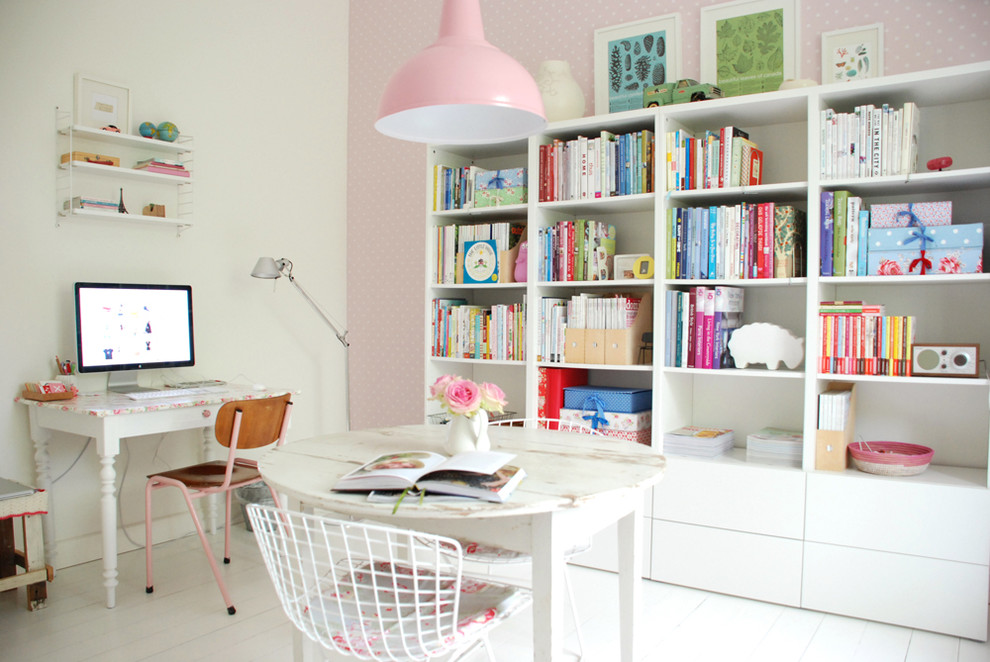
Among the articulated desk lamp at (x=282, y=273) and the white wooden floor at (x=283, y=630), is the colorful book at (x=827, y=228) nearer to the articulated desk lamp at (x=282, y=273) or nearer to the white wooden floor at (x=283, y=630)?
the white wooden floor at (x=283, y=630)

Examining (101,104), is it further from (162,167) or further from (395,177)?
(395,177)

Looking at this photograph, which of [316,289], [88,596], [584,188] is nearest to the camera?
[88,596]

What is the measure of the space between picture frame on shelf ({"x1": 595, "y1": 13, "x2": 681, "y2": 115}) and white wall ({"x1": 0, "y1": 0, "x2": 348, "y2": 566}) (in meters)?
1.65

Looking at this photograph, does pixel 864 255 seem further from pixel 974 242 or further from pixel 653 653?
pixel 653 653

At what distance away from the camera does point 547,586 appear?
1.56 metres

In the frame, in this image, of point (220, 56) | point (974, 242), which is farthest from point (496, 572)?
point (220, 56)

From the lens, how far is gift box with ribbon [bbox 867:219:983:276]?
241 cm

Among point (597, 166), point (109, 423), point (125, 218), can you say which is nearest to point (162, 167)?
point (125, 218)

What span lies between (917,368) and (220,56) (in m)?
3.34

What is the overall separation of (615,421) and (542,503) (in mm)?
1569

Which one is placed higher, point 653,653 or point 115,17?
point 115,17

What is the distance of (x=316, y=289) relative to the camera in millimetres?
4129

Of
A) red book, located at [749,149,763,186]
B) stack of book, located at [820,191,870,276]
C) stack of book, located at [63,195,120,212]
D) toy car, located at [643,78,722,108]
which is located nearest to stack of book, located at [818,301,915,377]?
stack of book, located at [820,191,870,276]

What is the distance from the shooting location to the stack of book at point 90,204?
2969 millimetres
